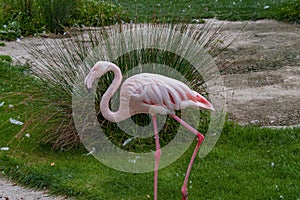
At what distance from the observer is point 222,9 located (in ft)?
40.5

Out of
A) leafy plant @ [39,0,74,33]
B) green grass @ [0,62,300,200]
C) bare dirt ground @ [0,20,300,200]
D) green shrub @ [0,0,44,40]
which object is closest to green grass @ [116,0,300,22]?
bare dirt ground @ [0,20,300,200]

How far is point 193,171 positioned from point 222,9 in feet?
25.4

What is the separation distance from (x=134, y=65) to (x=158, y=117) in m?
0.54

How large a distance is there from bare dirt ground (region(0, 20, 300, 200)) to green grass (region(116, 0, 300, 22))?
0.49 metres

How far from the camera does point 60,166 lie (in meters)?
5.31

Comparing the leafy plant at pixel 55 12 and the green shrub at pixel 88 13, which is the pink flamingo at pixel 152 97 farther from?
the green shrub at pixel 88 13

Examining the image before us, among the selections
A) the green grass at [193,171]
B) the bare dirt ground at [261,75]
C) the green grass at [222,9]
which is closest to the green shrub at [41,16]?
the bare dirt ground at [261,75]

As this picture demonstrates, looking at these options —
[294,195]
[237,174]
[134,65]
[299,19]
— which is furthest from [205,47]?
[299,19]

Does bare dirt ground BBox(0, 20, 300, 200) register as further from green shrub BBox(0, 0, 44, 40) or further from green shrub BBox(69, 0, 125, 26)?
green shrub BBox(69, 0, 125, 26)

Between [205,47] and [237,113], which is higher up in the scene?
[205,47]

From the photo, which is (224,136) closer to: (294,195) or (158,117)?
(158,117)

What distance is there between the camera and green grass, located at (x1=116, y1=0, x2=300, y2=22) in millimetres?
11258

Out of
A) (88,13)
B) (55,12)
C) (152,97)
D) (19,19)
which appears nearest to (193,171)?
(152,97)

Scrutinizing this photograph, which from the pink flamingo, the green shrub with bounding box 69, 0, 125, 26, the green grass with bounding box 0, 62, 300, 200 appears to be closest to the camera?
the pink flamingo
